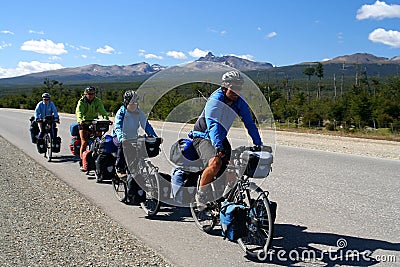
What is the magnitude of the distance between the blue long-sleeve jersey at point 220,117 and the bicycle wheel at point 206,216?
3.25 feet

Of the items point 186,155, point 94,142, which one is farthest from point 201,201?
point 94,142

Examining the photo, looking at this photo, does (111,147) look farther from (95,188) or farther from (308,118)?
(308,118)

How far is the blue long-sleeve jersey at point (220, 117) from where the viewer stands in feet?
17.9

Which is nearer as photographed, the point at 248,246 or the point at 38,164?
the point at 248,246

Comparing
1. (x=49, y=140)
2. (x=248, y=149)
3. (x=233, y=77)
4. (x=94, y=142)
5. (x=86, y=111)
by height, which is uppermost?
(x=233, y=77)

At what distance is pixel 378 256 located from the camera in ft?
16.7

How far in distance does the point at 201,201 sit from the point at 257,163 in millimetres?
1179

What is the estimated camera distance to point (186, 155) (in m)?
6.09

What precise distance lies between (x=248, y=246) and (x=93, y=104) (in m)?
6.75

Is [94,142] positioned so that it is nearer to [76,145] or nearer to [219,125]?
[76,145]

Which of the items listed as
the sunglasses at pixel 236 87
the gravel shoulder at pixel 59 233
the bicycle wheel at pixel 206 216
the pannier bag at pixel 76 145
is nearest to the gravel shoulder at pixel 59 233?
the gravel shoulder at pixel 59 233

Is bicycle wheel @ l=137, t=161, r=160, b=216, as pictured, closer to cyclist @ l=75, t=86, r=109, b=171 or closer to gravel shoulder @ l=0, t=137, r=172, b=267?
gravel shoulder @ l=0, t=137, r=172, b=267

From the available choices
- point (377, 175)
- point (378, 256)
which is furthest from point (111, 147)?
point (377, 175)

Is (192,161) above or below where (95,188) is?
above
